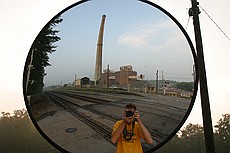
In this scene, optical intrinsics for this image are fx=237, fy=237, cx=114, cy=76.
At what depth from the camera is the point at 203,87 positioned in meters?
2.04

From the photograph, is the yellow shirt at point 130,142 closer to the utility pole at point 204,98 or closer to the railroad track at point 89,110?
the railroad track at point 89,110

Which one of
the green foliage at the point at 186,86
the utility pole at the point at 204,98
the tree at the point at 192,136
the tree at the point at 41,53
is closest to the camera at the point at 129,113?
the green foliage at the point at 186,86

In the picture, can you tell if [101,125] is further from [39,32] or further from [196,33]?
[196,33]

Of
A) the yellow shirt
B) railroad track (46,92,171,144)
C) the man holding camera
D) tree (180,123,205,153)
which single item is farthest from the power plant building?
tree (180,123,205,153)

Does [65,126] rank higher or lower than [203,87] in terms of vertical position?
lower

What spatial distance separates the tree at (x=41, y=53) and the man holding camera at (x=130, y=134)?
0.69 m

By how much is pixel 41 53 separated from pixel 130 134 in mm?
911

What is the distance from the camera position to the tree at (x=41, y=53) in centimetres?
178

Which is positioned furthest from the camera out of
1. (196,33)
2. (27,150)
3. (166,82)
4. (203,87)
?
(27,150)

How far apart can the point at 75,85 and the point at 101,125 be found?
367 mm

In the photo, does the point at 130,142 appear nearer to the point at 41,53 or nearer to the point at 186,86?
the point at 186,86

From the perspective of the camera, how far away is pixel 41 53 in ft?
5.96

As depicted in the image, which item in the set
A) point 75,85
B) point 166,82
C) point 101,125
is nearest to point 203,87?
point 166,82

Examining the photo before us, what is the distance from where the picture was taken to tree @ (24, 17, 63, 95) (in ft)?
5.85
